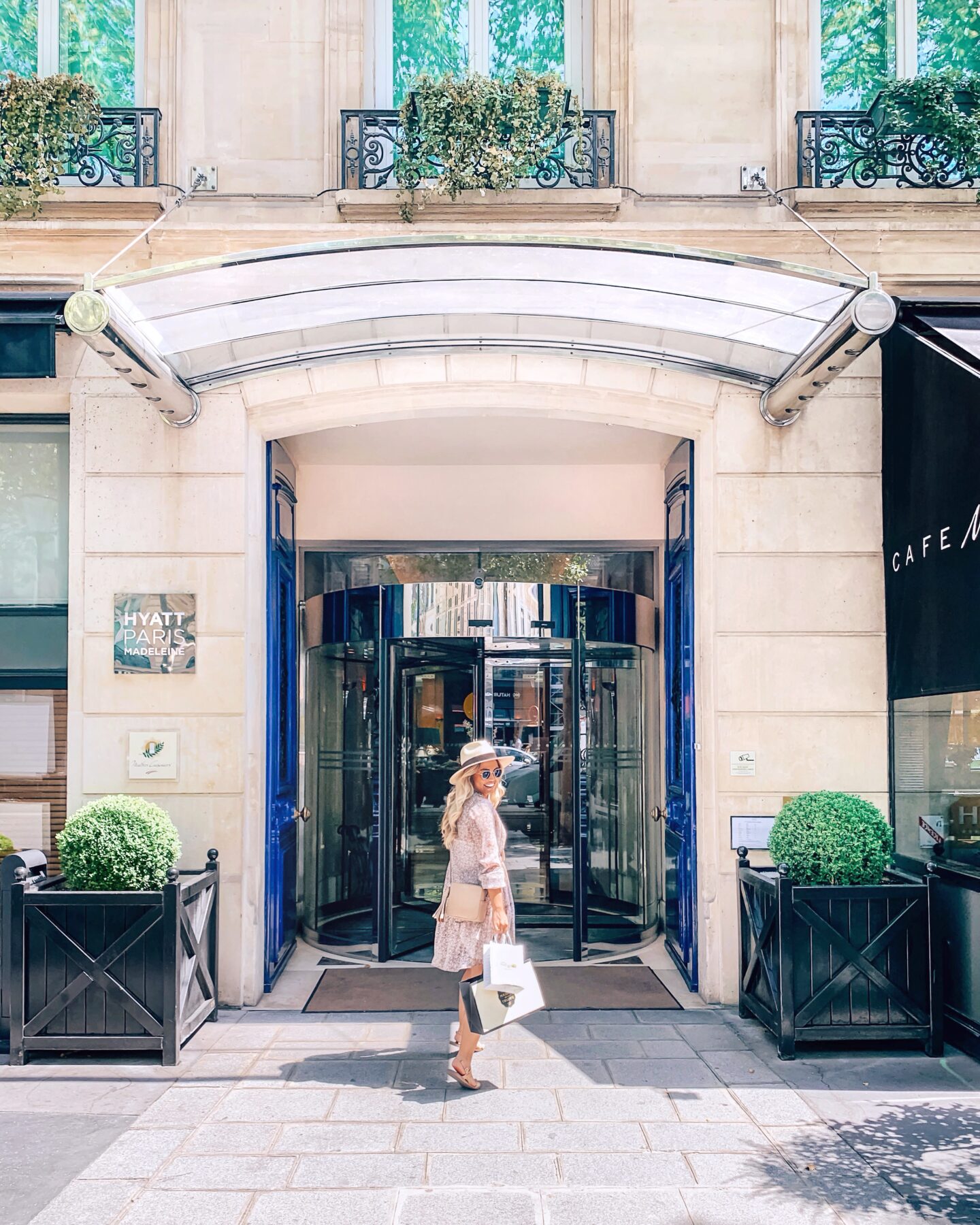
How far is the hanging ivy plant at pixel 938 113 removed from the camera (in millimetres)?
6723

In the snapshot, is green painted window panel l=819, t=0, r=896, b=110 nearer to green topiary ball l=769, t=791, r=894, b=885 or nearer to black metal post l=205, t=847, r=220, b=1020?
green topiary ball l=769, t=791, r=894, b=885

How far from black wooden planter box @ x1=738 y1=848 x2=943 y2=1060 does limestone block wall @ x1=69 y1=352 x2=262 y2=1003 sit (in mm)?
→ 3311

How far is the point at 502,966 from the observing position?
5.01 m

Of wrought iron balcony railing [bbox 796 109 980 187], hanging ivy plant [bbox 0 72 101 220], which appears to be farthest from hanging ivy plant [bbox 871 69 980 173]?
hanging ivy plant [bbox 0 72 101 220]

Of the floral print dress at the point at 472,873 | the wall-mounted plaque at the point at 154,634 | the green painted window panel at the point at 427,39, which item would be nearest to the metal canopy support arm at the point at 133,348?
the wall-mounted plaque at the point at 154,634

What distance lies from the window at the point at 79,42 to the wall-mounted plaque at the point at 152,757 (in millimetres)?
4394

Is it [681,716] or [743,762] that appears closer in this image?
[743,762]

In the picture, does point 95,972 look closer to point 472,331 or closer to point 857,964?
point 857,964

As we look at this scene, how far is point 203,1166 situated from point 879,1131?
9.50 ft

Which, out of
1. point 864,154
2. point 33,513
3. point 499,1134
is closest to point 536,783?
point 499,1134

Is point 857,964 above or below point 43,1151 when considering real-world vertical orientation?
above

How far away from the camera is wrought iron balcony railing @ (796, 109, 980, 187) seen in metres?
6.91

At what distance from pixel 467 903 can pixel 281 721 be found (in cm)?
286

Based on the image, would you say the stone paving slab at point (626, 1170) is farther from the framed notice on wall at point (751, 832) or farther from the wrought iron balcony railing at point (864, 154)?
the wrought iron balcony railing at point (864, 154)
